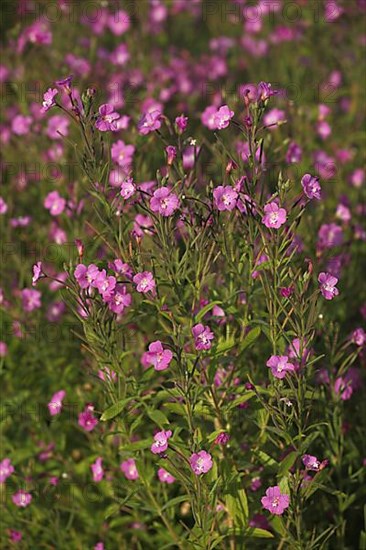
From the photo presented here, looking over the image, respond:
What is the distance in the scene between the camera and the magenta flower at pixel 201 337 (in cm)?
274

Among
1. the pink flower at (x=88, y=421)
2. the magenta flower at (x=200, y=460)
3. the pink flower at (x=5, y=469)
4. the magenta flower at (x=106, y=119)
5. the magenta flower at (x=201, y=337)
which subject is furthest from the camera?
the pink flower at (x=5, y=469)

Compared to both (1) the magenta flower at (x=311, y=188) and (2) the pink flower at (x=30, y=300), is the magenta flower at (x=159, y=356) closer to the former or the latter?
(1) the magenta flower at (x=311, y=188)

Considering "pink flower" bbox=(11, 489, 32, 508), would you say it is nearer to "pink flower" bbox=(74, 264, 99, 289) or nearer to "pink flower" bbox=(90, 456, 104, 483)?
"pink flower" bbox=(90, 456, 104, 483)

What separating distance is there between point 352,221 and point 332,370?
1.79 meters

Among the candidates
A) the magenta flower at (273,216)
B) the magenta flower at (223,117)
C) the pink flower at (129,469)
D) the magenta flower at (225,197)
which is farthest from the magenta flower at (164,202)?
the pink flower at (129,469)

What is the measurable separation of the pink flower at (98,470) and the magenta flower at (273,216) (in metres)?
1.41

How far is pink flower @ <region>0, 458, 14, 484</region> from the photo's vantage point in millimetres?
3512

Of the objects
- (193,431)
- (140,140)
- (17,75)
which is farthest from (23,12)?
(193,431)

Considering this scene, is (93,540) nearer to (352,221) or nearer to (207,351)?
(207,351)

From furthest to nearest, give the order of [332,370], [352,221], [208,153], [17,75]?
[208,153]
[17,75]
[352,221]
[332,370]

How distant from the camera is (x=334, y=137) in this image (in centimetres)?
572

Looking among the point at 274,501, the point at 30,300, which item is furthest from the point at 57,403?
the point at 274,501

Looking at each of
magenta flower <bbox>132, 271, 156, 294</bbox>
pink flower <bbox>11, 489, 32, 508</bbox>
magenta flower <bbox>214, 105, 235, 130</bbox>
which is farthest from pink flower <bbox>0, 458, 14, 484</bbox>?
magenta flower <bbox>214, 105, 235, 130</bbox>

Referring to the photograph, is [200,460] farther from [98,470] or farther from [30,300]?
[30,300]
